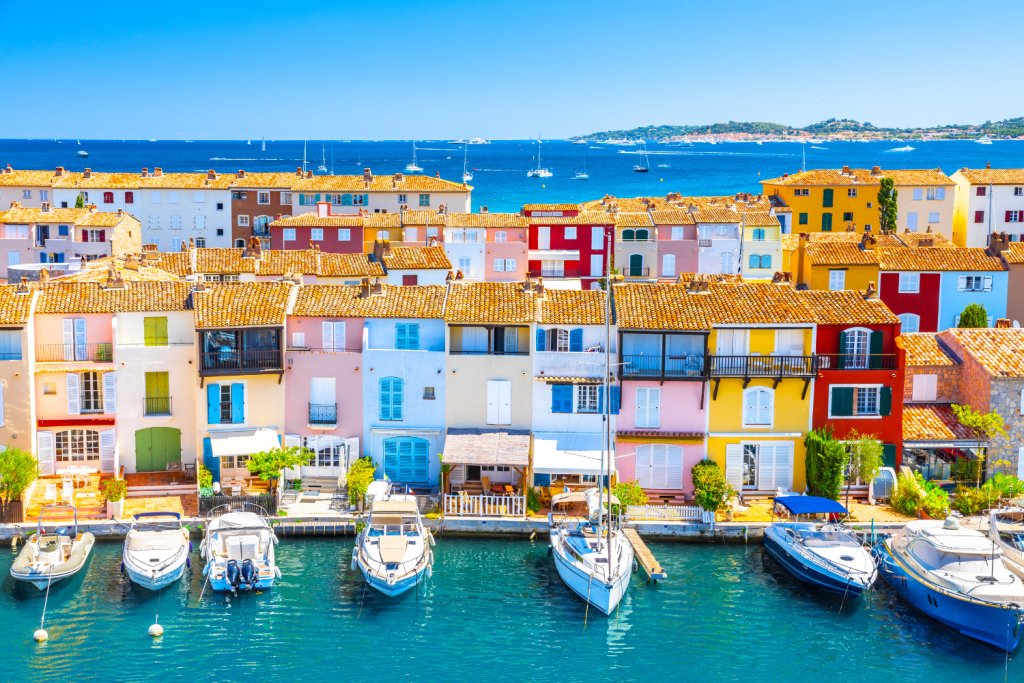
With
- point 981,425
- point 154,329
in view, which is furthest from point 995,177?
point 154,329

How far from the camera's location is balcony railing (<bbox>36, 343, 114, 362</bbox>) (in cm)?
4509

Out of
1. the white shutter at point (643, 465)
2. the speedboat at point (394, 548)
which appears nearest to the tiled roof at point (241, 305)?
the speedboat at point (394, 548)

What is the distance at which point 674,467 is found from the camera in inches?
1784

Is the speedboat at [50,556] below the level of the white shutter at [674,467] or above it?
below

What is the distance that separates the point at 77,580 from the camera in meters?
38.6

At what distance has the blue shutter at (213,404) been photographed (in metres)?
45.5

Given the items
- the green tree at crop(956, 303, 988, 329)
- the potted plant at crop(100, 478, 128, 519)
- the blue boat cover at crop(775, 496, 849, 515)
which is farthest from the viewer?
the green tree at crop(956, 303, 988, 329)

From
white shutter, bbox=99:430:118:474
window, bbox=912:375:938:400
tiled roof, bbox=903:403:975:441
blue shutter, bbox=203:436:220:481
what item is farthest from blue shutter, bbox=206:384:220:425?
window, bbox=912:375:938:400

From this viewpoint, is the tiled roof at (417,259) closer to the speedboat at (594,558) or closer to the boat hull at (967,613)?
the speedboat at (594,558)

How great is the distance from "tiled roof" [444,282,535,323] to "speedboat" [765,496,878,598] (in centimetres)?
1295

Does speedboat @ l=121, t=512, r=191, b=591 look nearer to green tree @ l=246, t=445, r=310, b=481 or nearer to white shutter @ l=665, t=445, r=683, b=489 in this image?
green tree @ l=246, t=445, r=310, b=481

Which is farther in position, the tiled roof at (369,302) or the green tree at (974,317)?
the green tree at (974,317)

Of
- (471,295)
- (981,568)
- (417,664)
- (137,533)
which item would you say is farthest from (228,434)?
(981,568)

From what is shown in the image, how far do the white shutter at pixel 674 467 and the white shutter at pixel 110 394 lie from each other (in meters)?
23.0
